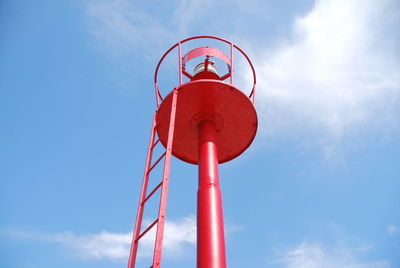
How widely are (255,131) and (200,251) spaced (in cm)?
328

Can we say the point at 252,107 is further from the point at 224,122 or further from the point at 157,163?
the point at 157,163

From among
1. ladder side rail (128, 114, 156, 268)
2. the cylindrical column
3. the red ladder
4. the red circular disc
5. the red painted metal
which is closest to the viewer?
the red ladder

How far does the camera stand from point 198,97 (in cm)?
664

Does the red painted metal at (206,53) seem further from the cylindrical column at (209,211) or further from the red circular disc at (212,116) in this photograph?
the cylindrical column at (209,211)

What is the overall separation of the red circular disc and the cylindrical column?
529 mm

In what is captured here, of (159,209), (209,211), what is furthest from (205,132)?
(159,209)

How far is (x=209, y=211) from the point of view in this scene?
5.29 m

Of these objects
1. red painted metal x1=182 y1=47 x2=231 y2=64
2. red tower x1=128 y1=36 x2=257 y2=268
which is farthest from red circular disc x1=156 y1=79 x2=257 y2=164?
red painted metal x1=182 y1=47 x2=231 y2=64

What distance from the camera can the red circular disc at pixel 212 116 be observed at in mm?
6516

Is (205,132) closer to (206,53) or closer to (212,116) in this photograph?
(212,116)

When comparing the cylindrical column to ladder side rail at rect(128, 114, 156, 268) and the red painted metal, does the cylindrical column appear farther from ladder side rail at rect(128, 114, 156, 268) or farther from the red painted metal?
A: the red painted metal

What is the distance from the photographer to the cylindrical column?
4.73 meters

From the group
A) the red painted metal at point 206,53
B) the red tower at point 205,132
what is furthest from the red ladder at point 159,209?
the red painted metal at point 206,53

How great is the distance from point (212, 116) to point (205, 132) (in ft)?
1.64
